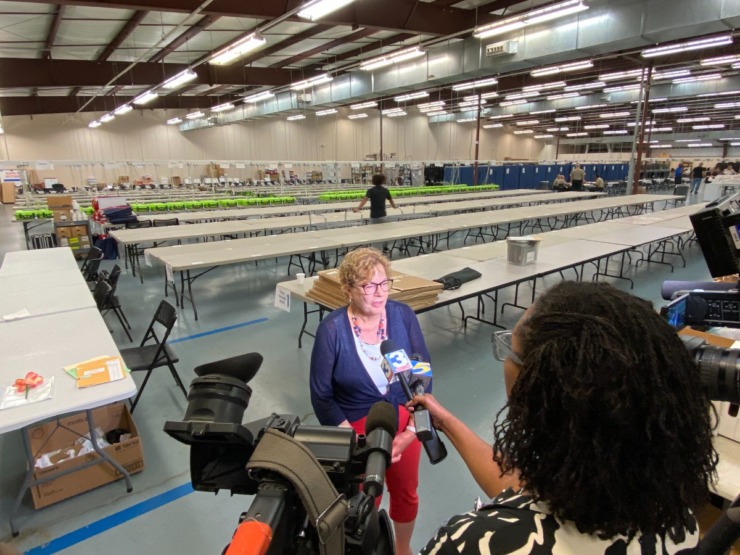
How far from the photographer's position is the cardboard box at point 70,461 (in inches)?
88.6

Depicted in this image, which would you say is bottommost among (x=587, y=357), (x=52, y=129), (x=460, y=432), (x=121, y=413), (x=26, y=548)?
(x=26, y=548)

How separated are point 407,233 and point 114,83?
1018 cm

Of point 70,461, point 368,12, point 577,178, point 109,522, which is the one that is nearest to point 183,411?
point 70,461

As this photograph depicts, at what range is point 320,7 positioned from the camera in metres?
5.76

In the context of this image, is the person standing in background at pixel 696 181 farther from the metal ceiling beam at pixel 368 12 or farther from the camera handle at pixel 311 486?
the camera handle at pixel 311 486

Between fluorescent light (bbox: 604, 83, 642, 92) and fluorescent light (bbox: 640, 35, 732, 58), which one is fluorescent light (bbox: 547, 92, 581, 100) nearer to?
fluorescent light (bbox: 604, 83, 642, 92)

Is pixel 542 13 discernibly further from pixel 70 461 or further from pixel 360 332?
pixel 70 461

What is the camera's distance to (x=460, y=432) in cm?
115

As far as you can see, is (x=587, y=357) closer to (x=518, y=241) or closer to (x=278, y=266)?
(x=518, y=241)

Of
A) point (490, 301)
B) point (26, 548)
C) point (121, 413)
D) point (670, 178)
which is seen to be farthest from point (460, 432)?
point (670, 178)

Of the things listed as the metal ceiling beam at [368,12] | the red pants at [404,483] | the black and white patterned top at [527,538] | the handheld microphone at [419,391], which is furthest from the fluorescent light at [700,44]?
the black and white patterned top at [527,538]

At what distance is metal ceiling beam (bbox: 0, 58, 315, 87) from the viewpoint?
984 cm

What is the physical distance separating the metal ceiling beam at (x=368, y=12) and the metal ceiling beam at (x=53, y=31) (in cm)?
201

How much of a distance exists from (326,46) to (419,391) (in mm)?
11987
